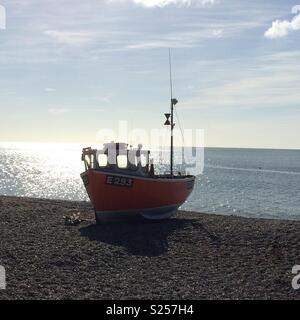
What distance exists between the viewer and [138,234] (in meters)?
21.3

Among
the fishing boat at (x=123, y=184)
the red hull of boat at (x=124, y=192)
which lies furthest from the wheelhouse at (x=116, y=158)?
the red hull of boat at (x=124, y=192)

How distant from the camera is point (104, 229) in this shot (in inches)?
883

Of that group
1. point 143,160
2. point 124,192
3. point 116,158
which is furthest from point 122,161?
point 124,192

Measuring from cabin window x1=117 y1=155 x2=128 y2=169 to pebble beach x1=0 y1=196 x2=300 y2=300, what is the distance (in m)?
2.95

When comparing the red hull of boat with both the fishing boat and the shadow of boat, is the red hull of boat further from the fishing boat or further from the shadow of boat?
the shadow of boat

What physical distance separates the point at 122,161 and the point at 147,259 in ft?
27.3

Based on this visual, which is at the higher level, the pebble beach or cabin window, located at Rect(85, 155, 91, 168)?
cabin window, located at Rect(85, 155, 91, 168)

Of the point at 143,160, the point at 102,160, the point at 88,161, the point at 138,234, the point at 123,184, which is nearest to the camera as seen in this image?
the point at 138,234

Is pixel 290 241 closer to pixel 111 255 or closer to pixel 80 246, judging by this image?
pixel 111 255

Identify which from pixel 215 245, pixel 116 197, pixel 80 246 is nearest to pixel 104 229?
pixel 116 197

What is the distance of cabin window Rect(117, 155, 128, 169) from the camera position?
2441 centimetres

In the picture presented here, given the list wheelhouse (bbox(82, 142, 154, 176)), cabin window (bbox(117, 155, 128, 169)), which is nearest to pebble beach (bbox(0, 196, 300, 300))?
wheelhouse (bbox(82, 142, 154, 176))

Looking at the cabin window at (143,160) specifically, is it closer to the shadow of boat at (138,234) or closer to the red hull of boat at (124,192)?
the red hull of boat at (124,192)

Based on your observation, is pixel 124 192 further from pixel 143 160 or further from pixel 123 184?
pixel 143 160
